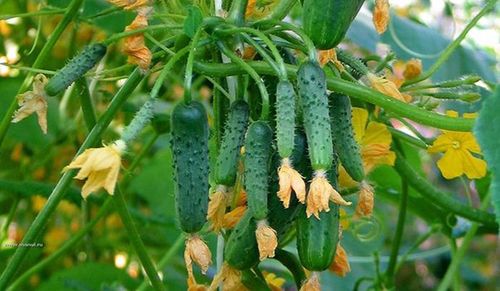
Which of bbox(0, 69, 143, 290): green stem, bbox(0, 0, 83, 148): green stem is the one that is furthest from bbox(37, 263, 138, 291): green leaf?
bbox(0, 69, 143, 290): green stem

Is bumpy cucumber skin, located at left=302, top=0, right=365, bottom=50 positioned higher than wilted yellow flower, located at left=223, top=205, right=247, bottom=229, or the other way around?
bumpy cucumber skin, located at left=302, top=0, right=365, bottom=50

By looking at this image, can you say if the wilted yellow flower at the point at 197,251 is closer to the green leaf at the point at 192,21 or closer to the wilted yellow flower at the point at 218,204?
the wilted yellow flower at the point at 218,204

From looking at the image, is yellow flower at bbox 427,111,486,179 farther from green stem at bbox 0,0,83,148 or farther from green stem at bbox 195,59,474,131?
green stem at bbox 0,0,83,148

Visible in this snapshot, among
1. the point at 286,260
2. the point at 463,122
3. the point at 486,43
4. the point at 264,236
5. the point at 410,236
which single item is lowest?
the point at 410,236

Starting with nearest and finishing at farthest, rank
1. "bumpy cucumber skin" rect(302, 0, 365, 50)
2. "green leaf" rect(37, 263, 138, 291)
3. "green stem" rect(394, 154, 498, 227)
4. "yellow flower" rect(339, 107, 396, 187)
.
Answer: "bumpy cucumber skin" rect(302, 0, 365, 50) < "yellow flower" rect(339, 107, 396, 187) < "green stem" rect(394, 154, 498, 227) < "green leaf" rect(37, 263, 138, 291)

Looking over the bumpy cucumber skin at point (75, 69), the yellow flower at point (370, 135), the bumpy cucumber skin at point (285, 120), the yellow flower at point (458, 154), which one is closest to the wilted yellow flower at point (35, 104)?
the bumpy cucumber skin at point (75, 69)

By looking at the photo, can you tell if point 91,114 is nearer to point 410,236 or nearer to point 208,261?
point 208,261

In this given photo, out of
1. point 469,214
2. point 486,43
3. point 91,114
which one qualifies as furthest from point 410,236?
point 91,114
